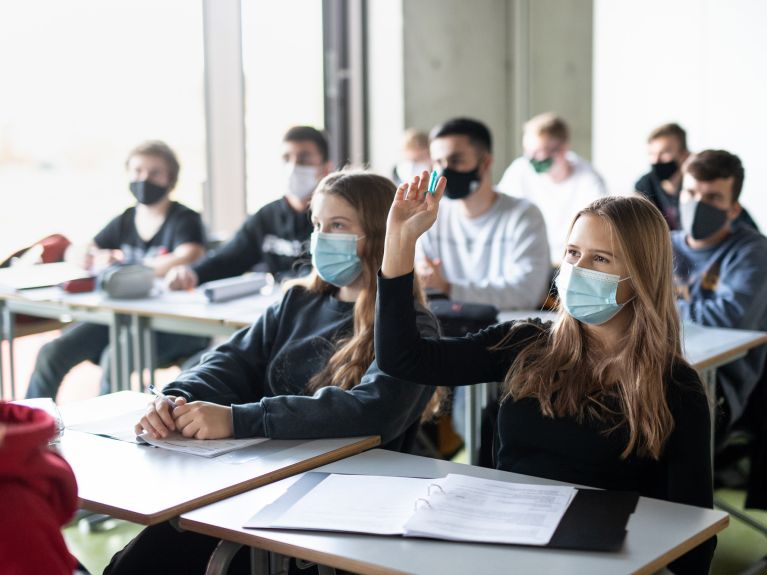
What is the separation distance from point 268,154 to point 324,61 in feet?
2.33

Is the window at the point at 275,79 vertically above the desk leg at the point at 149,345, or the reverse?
the window at the point at 275,79

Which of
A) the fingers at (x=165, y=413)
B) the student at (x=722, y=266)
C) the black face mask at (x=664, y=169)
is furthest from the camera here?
the black face mask at (x=664, y=169)

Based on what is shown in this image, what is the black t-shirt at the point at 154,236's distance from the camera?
14.2ft

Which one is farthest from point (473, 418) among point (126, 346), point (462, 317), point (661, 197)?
point (661, 197)

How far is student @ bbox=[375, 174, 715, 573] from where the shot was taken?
1770 millimetres

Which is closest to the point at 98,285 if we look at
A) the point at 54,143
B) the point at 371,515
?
the point at 54,143

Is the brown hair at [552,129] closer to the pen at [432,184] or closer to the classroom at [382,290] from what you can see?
the classroom at [382,290]

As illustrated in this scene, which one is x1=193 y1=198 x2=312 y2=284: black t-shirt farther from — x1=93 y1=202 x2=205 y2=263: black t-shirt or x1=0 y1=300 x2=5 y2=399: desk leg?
x1=0 y1=300 x2=5 y2=399: desk leg

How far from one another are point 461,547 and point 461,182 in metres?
2.62

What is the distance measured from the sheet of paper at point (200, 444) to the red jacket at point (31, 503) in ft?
1.92

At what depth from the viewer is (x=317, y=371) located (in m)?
2.31

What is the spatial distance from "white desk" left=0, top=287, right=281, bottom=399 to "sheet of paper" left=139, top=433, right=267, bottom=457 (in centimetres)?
136

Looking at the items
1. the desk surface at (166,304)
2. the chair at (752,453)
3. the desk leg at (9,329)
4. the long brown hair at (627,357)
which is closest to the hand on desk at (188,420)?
the long brown hair at (627,357)

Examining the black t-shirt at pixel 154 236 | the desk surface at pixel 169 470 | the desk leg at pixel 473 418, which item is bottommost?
the desk leg at pixel 473 418
